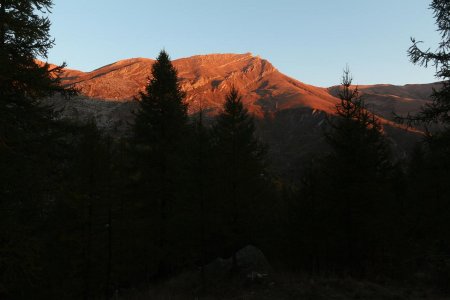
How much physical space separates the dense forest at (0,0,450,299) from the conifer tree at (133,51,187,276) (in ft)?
0.23

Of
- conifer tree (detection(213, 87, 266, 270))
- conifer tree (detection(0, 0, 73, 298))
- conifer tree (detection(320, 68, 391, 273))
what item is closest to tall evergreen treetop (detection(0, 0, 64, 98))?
conifer tree (detection(0, 0, 73, 298))

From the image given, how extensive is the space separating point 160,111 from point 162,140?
1.92 m

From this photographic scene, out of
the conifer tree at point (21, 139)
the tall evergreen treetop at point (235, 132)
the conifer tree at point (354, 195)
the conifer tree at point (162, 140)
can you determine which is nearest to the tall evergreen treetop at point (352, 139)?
the conifer tree at point (354, 195)

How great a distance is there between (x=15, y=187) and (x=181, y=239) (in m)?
10.4

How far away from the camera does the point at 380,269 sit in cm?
1650

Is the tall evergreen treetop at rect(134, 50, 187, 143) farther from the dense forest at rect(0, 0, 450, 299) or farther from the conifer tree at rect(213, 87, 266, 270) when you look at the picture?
the conifer tree at rect(213, 87, 266, 270)

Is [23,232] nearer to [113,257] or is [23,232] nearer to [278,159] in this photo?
[113,257]

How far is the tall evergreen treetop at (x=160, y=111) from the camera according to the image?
63.6 ft

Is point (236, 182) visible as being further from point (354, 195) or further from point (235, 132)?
point (354, 195)

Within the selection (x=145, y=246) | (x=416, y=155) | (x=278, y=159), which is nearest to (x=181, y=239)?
(x=145, y=246)

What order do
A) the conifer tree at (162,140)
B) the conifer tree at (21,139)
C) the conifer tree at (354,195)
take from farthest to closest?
the conifer tree at (162,140)
the conifer tree at (354,195)
the conifer tree at (21,139)

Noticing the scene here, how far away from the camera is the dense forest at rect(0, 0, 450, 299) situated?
9.78 meters

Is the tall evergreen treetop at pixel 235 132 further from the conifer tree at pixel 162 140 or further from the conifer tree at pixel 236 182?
the conifer tree at pixel 162 140

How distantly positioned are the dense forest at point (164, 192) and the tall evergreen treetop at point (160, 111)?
0.22 feet
